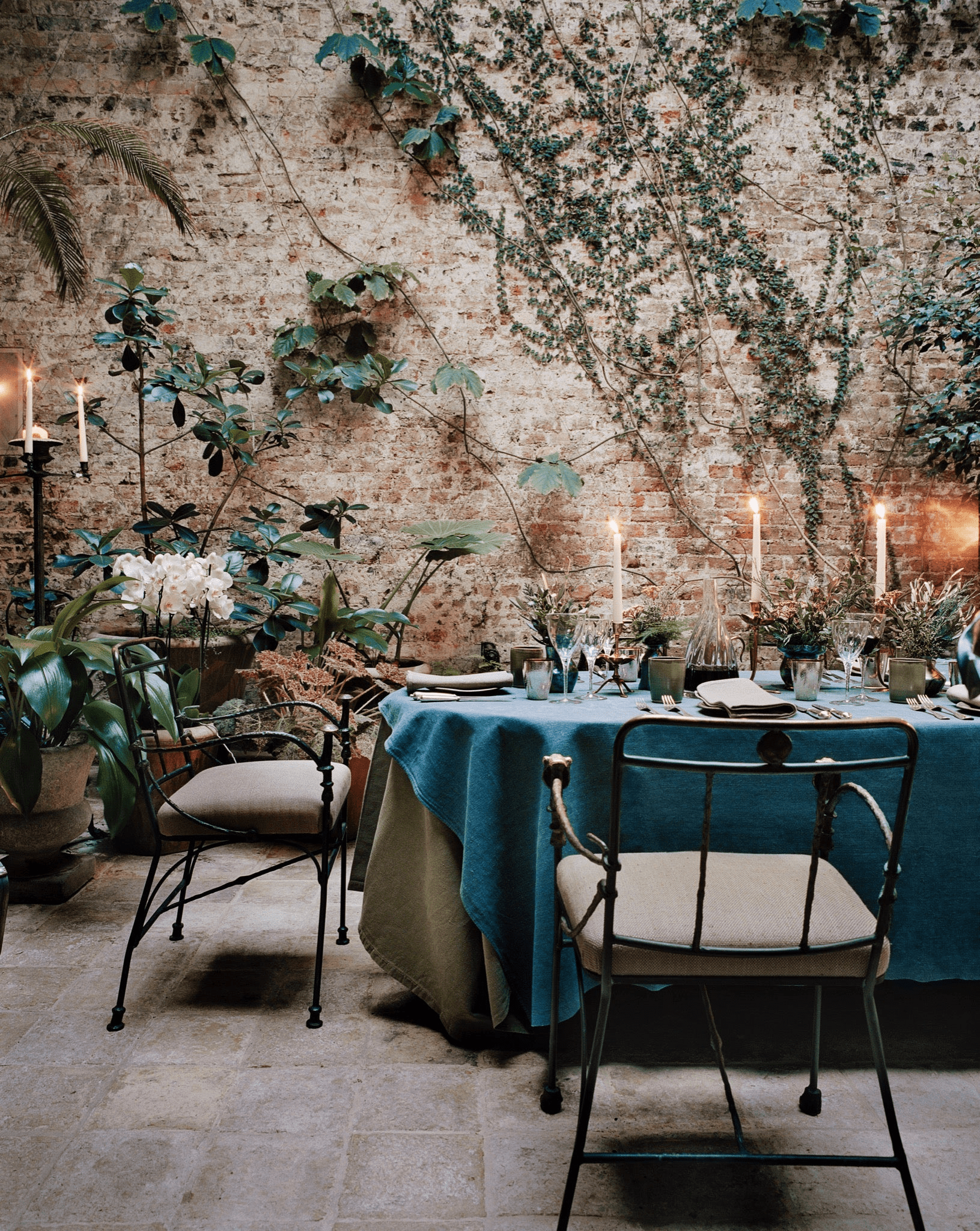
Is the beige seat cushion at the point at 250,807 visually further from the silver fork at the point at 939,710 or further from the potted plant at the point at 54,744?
the silver fork at the point at 939,710

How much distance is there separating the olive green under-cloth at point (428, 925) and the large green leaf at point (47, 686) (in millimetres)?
939

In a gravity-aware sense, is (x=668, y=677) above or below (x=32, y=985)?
above

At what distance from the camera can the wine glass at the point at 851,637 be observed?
2.01 metres

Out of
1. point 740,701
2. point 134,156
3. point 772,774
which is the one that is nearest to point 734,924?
point 772,774

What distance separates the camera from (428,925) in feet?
6.11

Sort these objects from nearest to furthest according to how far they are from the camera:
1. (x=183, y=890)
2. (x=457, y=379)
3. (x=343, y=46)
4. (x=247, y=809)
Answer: (x=247, y=809), (x=183, y=890), (x=343, y=46), (x=457, y=379)

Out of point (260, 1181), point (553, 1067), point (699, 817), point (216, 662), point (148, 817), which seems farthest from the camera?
point (216, 662)

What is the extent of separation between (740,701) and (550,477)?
2651 millimetres

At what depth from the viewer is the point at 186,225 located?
4.04 meters

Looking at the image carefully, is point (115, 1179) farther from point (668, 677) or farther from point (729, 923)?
point (668, 677)

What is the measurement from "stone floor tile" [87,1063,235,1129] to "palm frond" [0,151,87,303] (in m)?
3.64

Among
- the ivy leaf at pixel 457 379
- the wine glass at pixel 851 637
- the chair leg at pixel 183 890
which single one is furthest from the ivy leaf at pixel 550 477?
the chair leg at pixel 183 890

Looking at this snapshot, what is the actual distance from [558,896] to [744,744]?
555 millimetres

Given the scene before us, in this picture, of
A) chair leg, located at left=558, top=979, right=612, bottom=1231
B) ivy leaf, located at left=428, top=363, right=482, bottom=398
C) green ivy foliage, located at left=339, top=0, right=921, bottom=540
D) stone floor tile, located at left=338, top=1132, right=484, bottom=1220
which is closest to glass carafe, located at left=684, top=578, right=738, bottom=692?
chair leg, located at left=558, top=979, right=612, bottom=1231
